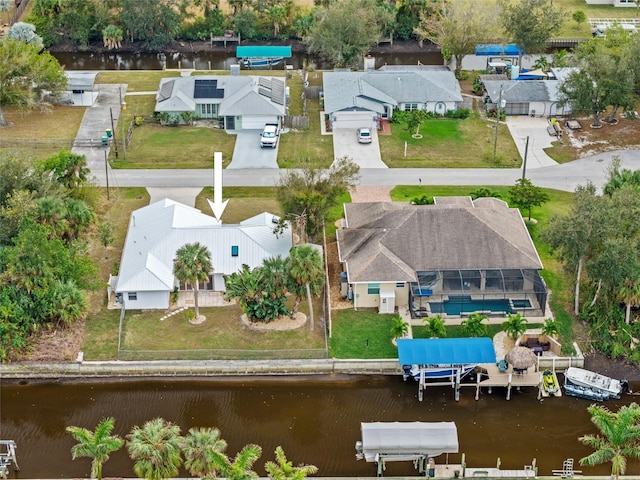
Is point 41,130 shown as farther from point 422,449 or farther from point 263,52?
point 422,449

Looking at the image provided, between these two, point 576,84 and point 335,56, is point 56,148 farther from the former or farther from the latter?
point 576,84

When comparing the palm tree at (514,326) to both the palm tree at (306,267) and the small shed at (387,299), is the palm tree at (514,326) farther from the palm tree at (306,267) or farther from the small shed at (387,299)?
the palm tree at (306,267)

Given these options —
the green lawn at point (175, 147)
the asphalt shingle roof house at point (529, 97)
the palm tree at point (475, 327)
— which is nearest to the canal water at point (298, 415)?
the palm tree at point (475, 327)

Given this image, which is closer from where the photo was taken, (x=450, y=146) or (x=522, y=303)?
(x=522, y=303)

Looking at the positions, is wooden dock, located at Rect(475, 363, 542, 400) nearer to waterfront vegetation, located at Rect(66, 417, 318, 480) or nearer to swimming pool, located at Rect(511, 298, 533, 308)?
swimming pool, located at Rect(511, 298, 533, 308)

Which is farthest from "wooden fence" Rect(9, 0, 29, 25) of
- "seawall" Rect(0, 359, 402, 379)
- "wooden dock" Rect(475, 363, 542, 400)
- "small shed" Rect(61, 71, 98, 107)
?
"wooden dock" Rect(475, 363, 542, 400)

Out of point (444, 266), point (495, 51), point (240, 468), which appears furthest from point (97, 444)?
point (495, 51)

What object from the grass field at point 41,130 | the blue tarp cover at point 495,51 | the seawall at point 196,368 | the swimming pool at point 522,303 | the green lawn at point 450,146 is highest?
the blue tarp cover at point 495,51
